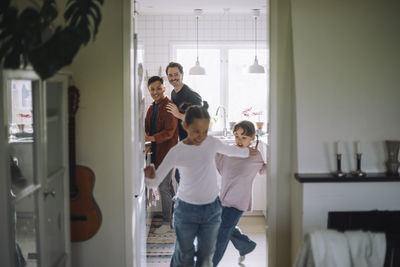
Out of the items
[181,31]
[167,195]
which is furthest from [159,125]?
[181,31]

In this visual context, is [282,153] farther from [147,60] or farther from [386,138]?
[147,60]

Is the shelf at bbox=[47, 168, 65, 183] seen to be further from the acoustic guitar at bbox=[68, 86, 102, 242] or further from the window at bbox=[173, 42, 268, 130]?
the window at bbox=[173, 42, 268, 130]

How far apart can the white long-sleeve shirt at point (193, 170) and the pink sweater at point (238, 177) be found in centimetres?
33

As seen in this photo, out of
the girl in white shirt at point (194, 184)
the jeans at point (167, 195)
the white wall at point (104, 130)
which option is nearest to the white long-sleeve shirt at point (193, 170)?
the girl in white shirt at point (194, 184)

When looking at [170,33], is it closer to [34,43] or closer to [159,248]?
[159,248]

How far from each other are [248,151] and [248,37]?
3.18 metres

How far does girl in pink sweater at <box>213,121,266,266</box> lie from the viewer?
3.50 m

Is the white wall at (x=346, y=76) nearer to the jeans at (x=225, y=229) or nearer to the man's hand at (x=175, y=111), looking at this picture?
the jeans at (x=225, y=229)

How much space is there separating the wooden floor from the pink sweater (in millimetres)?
650

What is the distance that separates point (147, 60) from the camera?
6.11m

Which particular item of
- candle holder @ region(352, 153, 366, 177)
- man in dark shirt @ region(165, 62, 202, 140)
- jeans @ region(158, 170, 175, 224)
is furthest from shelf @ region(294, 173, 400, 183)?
jeans @ region(158, 170, 175, 224)

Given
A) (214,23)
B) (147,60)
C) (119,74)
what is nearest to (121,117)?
(119,74)

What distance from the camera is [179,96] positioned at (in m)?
3.85

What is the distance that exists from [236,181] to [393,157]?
1.16 m
